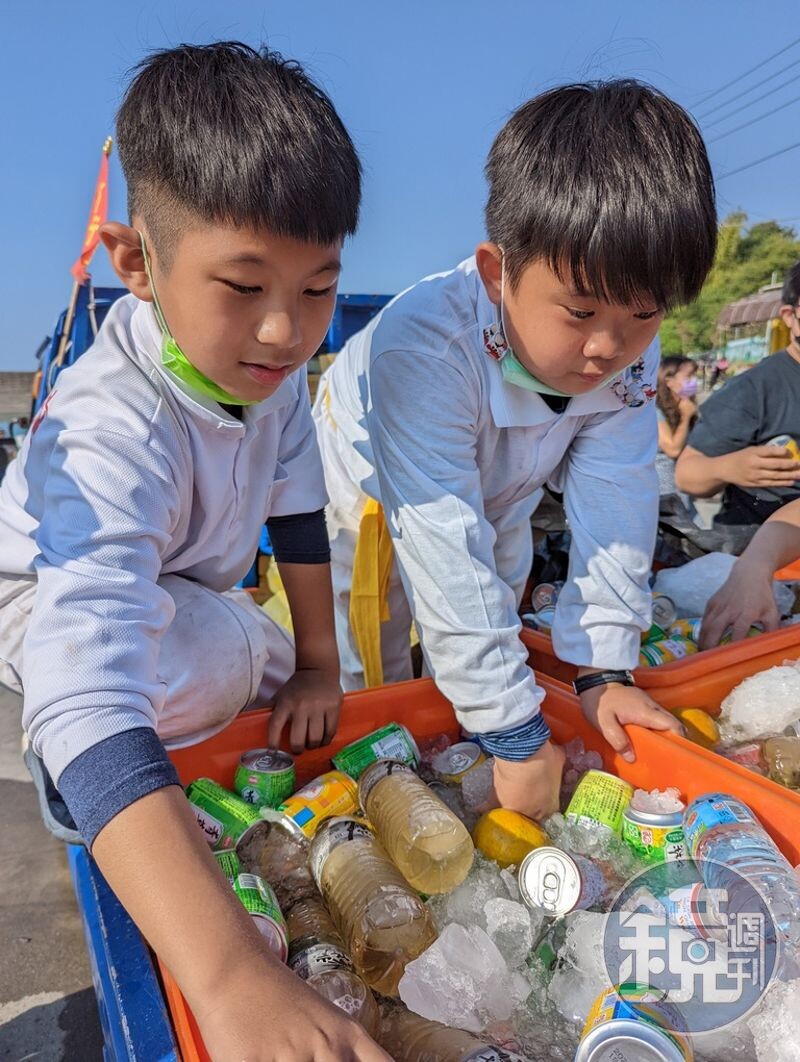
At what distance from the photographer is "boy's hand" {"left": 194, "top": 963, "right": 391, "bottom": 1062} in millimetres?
750

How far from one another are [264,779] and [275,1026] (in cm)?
66

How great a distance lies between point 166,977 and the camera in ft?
3.09

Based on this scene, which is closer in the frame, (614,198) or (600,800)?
(614,198)

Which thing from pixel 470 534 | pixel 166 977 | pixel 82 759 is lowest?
pixel 166 977

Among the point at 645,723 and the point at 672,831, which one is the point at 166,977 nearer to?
the point at 672,831

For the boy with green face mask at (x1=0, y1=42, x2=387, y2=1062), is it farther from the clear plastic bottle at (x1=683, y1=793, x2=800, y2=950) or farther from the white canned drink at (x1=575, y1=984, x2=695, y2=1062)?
the clear plastic bottle at (x1=683, y1=793, x2=800, y2=950)

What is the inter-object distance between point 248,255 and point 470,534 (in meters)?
0.65

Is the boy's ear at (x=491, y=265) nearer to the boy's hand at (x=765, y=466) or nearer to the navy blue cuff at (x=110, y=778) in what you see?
the navy blue cuff at (x=110, y=778)

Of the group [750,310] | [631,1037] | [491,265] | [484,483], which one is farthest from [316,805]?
[750,310]

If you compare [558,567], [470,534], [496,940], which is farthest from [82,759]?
[558,567]

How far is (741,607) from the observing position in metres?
2.05

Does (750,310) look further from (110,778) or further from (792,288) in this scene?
(110,778)

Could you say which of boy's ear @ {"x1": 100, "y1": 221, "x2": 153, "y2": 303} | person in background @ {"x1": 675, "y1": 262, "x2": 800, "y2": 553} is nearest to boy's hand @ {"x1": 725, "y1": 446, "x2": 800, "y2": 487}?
person in background @ {"x1": 675, "y1": 262, "x2": 800, "y2": 553}

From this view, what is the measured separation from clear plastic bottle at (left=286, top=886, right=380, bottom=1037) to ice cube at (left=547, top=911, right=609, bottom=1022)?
264mm
